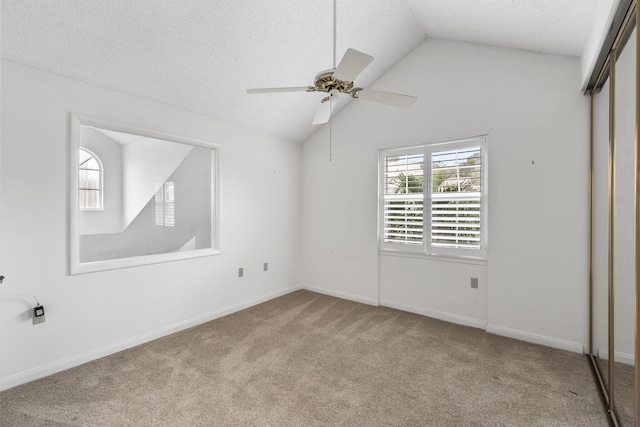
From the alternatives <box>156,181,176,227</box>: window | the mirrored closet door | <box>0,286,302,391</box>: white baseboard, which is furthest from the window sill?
<box>156,181,176,227</box>: window

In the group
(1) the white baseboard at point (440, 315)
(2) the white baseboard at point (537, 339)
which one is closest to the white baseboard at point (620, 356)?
(2) the white baseboard at point (537, 339)

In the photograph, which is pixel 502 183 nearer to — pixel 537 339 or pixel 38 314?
pixel 537 339

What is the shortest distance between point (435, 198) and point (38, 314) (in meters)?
3.95

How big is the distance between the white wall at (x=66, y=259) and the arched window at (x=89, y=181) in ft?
0.61

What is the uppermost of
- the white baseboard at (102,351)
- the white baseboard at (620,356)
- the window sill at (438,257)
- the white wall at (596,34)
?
the white wall at (596,34)

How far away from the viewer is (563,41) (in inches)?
100

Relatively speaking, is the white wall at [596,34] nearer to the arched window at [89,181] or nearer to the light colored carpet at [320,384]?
the light colored carpet at [320,384]

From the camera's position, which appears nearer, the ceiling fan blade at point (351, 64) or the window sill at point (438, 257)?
the ceiling fan blade at point (351, 64)

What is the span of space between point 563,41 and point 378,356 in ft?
10.5

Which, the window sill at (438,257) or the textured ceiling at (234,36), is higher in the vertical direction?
the textured ceiling at (234,36)

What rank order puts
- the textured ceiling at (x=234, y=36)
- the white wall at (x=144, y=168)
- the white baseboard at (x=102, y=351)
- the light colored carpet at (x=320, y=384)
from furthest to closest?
the white wall at (x=144, y=168) < the white baseboard at (x=102, y=351) < the textured ceiling at (x=234, y=36) < the light colored carpet at (x=320, y=384)

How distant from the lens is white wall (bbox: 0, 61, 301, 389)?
7.22ft

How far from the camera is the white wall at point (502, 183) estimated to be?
9.08ft

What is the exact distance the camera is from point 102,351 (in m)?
2.64
